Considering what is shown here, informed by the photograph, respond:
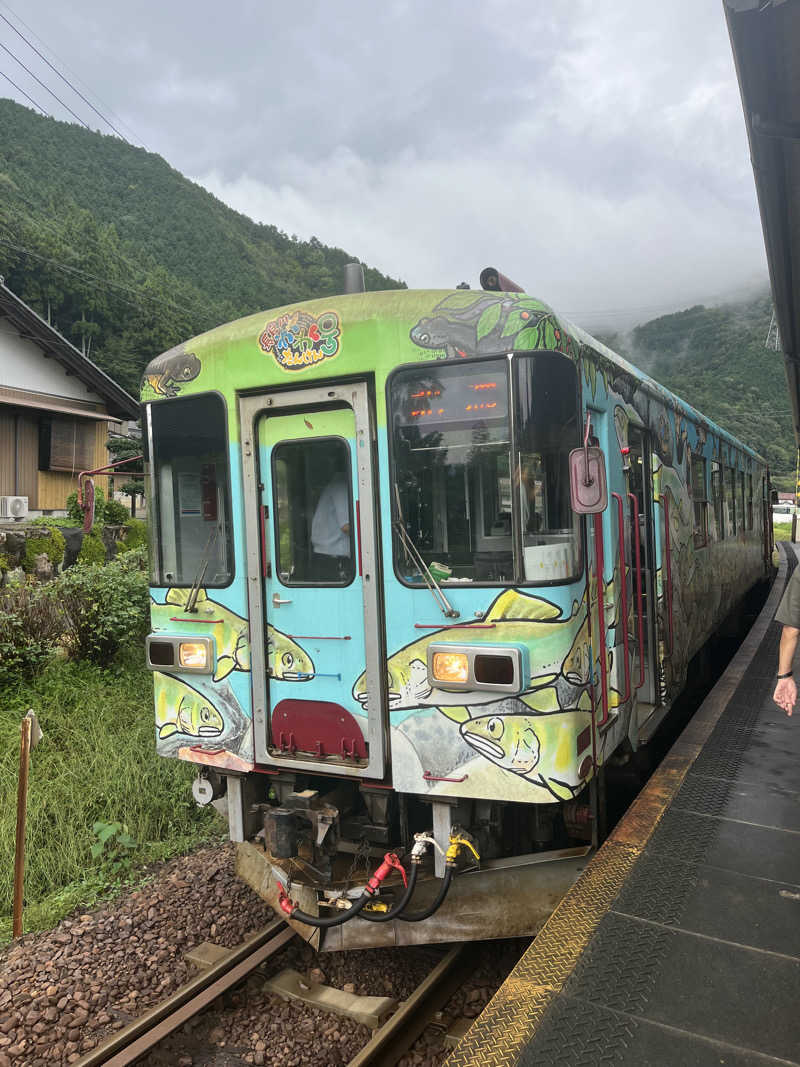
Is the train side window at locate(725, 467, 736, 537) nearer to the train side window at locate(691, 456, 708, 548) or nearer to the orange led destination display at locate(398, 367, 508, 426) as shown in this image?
the train side window at locate(691, 456, 708, 548)

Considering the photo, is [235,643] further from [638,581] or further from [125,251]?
[125,251]

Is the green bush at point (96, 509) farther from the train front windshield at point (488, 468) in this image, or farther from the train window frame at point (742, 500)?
the train front windshield at point (488, 468)

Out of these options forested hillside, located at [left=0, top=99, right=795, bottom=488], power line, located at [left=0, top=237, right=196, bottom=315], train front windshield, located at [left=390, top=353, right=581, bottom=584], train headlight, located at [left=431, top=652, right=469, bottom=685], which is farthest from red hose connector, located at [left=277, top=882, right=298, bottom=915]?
→ forested hillside, located at [left=0, top=99, right=795, bottom=488]

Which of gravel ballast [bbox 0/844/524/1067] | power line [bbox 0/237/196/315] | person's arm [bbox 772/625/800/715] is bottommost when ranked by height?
gravel ballast [bbox 0/844/524/1067]

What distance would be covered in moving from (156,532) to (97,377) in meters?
18.1

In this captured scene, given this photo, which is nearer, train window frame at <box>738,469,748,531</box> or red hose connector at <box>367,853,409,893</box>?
red hose connector at <box>367,853,409,893</box>

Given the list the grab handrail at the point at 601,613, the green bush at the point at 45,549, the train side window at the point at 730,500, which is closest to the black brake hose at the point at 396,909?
the grab handrail at the point at 601,613

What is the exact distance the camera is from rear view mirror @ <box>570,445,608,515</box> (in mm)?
3451

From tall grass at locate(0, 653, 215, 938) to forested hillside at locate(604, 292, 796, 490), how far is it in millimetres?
39456

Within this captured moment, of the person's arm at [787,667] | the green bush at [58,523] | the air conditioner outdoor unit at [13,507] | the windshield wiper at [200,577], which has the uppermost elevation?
the air conditioner outdoor unit at [13,507]

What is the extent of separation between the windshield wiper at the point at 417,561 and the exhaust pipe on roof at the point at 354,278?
1.37m

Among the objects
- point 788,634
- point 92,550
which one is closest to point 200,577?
point 788,634

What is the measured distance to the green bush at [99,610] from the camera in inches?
362

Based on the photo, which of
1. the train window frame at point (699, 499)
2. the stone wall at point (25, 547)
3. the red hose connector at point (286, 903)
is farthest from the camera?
the stone wall at point (25, 547)
